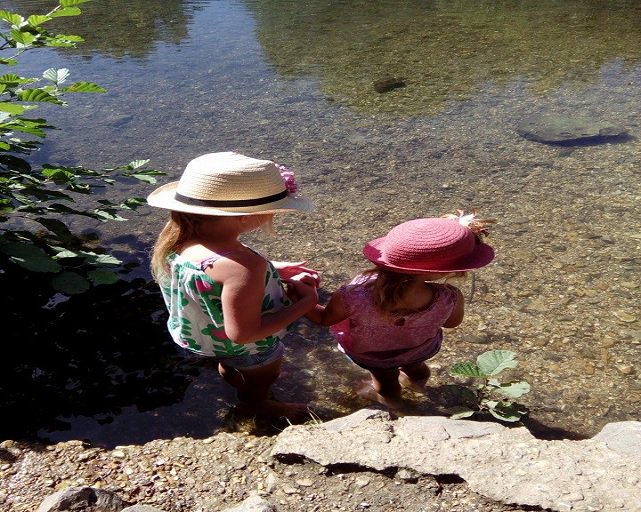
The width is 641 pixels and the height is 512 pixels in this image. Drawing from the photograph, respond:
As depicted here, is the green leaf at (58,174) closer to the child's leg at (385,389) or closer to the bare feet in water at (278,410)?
the bare feet in water at (278,410)

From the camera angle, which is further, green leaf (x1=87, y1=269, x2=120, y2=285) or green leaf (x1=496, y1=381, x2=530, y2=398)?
green leaf (x1=87, y1=269, x2=120, y2=285)

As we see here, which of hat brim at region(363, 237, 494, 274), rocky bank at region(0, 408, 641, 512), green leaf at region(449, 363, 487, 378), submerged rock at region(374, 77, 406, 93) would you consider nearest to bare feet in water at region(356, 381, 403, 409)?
green leaf at region(449, 363, 487, 378)

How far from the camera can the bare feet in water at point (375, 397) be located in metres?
3.10

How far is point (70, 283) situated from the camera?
10.4ft

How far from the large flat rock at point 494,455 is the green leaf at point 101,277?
1.18 m

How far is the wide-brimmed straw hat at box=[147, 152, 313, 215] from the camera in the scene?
2469mm

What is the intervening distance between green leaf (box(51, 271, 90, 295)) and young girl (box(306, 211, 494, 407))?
102 centimetres

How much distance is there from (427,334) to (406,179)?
241cm

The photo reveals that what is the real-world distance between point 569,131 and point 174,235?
404 cm

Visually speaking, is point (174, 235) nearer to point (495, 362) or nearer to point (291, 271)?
point (291, 271)

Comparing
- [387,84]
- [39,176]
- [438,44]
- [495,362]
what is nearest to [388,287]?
[495,362]

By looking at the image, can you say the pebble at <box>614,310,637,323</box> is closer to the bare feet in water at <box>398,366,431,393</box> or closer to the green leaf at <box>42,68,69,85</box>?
the bare feet in water at <box>398,366,431,393</box>

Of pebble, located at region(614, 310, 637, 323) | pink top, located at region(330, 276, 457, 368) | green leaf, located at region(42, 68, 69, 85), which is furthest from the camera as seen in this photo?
pebble, located at region(614, 310, 637, 323)

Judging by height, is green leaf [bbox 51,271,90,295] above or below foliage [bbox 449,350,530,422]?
above
